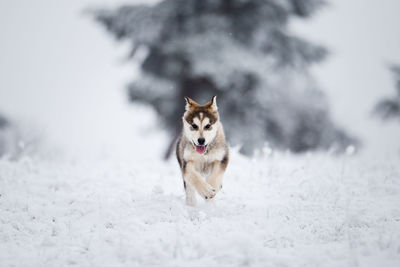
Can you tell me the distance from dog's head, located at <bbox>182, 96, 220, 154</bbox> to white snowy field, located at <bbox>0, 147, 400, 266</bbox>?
41.8 inches

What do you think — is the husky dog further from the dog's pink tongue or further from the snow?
the snow

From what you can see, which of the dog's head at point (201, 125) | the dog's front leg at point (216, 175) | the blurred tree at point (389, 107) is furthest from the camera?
the blurred tree at point (389, 107)

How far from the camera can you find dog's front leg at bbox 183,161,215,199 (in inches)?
205

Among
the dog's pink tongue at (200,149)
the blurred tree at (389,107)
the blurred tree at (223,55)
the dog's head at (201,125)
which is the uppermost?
the dog's head at (201,125)

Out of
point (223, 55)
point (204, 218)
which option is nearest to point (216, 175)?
point (204, 218)

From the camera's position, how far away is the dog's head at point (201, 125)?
5305mm

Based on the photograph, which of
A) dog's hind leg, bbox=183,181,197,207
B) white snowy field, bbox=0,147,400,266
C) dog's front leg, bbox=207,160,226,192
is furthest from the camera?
dog's hind leg, bbox=183,181,197,207

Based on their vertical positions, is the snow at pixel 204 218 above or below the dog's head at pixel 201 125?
below

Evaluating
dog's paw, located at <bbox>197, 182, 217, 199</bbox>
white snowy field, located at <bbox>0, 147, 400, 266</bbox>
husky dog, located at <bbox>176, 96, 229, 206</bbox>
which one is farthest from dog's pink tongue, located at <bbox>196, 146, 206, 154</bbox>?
white snowy field, located at <bbox>0, 147, 400, 266</bbox>

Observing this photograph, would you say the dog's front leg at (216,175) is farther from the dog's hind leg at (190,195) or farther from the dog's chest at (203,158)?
the dog's hind leg at (190,195)

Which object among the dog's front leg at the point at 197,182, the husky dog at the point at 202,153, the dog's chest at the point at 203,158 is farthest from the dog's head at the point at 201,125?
the dog's front leg at the point at 197,182

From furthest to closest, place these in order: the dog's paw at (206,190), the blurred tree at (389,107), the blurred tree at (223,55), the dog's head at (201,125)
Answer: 1. the blurred tree at (389,107)
2. the blurred tree at (223,55)
3. the dog's head at (201,125)
4. the dog's paw at (206,190)

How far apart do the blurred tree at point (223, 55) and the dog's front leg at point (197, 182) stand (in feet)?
18.1

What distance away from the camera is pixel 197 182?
5.27 m
